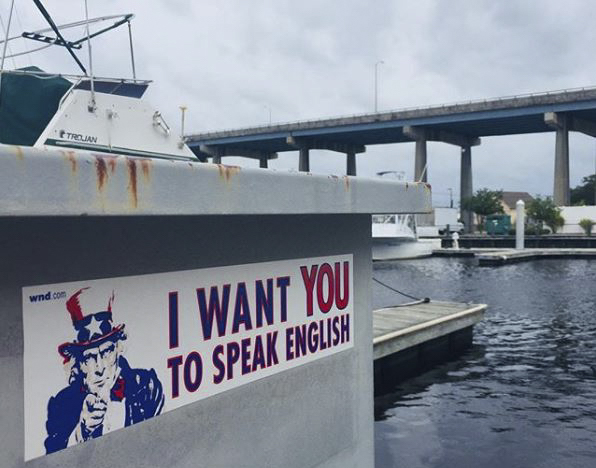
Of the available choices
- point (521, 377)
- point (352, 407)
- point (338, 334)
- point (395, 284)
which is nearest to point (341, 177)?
point (338, 334)

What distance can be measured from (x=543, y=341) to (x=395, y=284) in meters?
16.6

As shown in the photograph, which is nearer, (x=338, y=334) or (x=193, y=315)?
(x=193, y=315)

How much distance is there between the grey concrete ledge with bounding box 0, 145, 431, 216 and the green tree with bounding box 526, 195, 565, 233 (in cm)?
7041

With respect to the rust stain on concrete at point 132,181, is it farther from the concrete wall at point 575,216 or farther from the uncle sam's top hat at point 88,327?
the concrete wall at point 575,216

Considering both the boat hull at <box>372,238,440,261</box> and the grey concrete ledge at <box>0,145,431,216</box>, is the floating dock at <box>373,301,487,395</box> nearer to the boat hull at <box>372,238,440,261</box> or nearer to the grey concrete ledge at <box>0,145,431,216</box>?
the grey concrete ledge at <box>0,145,431,216</box>

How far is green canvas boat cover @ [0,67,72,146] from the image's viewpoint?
8.55m

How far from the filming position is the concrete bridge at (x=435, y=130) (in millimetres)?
67375

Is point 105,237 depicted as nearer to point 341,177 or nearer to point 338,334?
point 341,177

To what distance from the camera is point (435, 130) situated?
83.1 metres

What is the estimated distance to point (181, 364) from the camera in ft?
10.7

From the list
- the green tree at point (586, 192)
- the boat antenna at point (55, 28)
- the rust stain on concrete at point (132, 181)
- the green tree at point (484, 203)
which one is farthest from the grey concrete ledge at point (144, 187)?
the green tree at point (586, 192)

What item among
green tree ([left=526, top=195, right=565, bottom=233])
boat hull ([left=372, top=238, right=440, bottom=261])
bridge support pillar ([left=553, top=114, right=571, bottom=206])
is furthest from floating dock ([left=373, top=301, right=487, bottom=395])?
bridge support pillar ([left=553, top=114, right=571, bottom=206])

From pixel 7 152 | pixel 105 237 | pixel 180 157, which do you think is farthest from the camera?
pixel 180 157

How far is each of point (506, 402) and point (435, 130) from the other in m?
75.5
